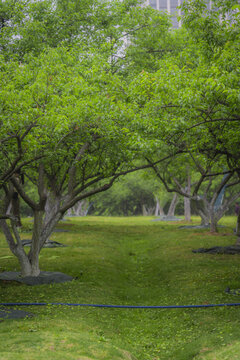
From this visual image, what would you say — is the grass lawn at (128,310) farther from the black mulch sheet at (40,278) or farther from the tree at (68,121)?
the tree at (68,121)

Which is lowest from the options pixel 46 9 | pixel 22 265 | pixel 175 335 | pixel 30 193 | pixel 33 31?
pixel 175 335

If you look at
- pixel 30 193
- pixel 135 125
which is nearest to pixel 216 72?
pixel 135 125

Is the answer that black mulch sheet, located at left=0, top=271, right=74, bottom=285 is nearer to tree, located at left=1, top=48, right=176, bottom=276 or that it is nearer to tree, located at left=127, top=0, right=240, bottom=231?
tree, located at left=1, top=48, right=176, bottom=276

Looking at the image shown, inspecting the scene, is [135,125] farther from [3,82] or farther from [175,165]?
[175,165]

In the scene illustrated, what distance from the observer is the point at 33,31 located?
19359 mm

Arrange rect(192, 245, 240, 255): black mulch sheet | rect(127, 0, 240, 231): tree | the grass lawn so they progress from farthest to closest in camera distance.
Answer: rect(192, 245, 240, 255): black mulch sheet, rect(127, 0, 240, 231): tree, the grass lawn

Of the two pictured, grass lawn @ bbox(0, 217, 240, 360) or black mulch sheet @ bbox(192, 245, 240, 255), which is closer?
grass lawn @ bbox(0, 217, 240, 360)

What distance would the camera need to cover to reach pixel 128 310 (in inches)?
534

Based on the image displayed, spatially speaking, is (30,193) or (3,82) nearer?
(3,82)

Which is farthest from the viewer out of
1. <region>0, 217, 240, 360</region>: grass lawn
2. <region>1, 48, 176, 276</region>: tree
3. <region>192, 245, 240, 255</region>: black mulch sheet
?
<region>192, 245, 240, 255</region>: black mulch sheet

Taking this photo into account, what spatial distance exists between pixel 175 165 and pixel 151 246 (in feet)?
21.0

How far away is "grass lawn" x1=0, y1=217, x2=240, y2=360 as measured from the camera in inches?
343

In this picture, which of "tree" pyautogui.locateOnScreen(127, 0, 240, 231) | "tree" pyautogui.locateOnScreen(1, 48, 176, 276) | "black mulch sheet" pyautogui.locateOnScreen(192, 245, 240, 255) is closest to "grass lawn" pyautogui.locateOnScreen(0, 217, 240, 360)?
"black mulch sheet" pyautogui.locateOnScreen(192, 245, 240, 255)

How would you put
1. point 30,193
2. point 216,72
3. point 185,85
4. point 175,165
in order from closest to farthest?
point 216,72
point 185,85
point 175,165
point 30,193
